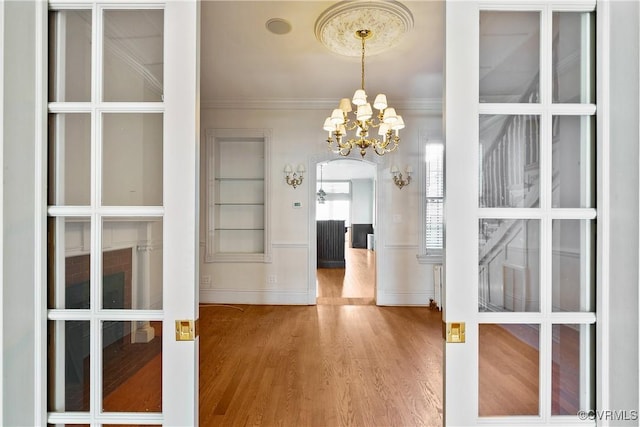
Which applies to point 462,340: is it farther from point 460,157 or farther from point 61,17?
point 61,17

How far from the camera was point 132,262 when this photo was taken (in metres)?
1.08

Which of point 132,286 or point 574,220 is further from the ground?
point 574,220

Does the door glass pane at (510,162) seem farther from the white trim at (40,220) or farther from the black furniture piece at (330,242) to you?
the black furniture piece at (330,242)

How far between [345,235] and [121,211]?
374 inches

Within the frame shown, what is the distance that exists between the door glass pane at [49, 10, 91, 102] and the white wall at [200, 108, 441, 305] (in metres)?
3.45

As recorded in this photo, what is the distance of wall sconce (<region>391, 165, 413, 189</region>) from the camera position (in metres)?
4.46

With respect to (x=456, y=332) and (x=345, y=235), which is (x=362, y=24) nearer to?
(x=456, y=332)

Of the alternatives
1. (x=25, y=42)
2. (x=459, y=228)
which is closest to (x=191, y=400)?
(x=459, y=228)

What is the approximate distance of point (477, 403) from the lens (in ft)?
3.45

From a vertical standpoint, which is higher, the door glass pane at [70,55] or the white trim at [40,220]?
the door glass pane at [70,55]

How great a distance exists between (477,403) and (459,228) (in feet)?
1.97

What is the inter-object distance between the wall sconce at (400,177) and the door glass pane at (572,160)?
3.41 meters

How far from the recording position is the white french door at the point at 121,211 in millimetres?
1058

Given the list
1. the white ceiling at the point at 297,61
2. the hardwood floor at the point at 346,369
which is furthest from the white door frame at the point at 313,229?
Result: the white ceiling at the point at 297,61
